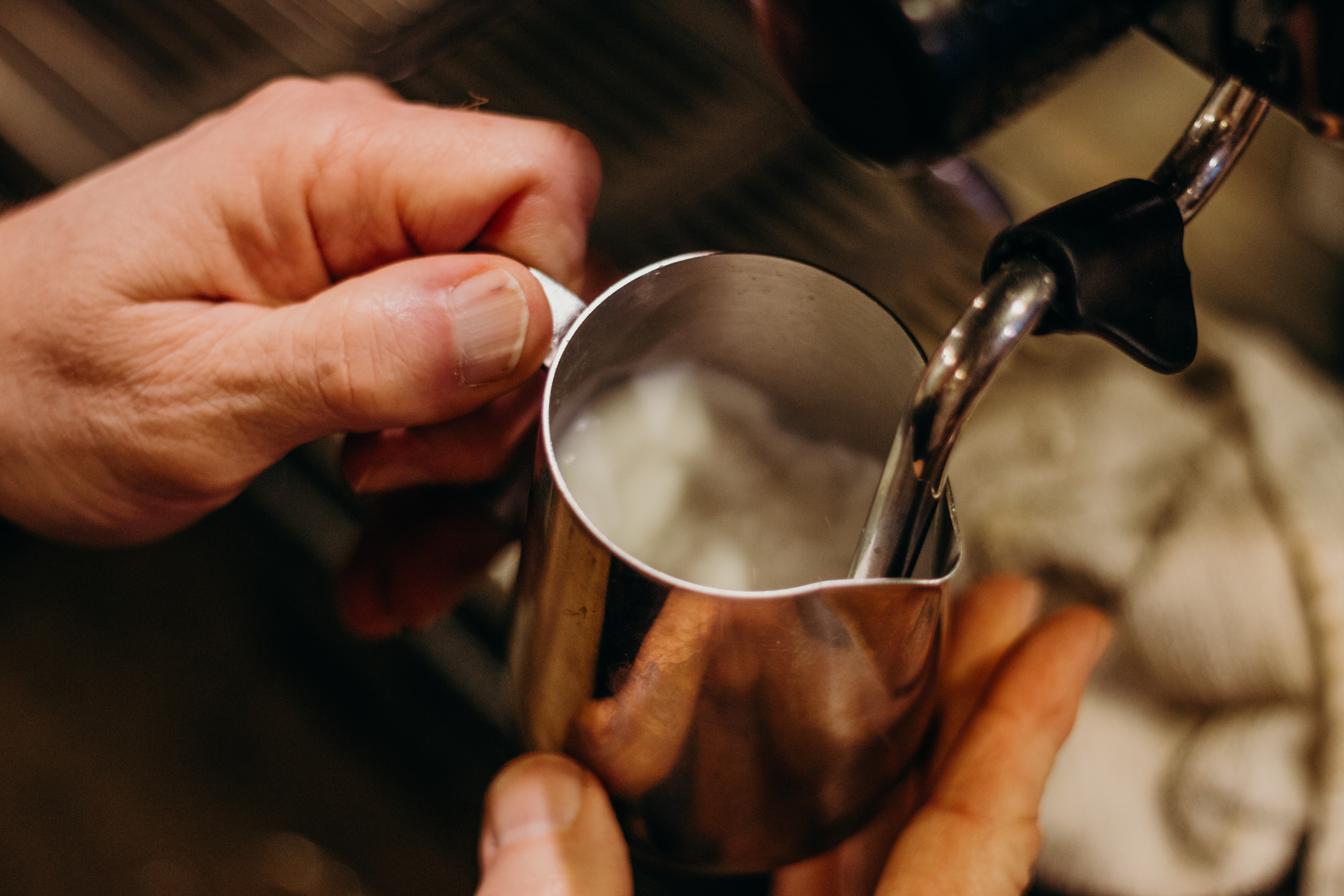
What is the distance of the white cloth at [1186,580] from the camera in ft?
1.53

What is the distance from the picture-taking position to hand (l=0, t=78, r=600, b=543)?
1.22 feet

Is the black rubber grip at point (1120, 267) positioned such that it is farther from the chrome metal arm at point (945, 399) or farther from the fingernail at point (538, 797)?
the fingernail at point (538, 797)

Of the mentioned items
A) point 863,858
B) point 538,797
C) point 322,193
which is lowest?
point 863,858

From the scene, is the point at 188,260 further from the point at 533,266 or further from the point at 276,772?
the point at 276,772

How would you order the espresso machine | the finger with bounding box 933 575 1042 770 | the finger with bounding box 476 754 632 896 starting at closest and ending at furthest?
the espresso machine, the finger with bounding box 476 754 632 896, the finger with bounding box 933 575 1042 770

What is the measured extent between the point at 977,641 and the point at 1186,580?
0.14 m

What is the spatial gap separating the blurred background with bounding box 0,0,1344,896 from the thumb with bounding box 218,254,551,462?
123 mm

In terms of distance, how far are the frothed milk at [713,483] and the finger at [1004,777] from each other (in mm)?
94

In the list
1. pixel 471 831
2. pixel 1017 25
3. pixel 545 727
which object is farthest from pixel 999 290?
pixel 471 831

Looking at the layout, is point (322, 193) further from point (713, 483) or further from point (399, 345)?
point (713, 483)

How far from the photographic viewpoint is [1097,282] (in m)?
0.25

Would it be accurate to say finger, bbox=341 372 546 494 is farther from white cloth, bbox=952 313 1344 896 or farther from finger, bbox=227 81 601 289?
white cloth, bbox=952 313 1344 896

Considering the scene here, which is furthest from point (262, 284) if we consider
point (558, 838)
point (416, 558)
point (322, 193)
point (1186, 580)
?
point (1186, 580)

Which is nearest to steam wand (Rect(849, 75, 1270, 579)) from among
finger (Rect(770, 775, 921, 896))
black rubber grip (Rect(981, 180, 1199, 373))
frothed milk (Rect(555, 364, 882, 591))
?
black rubber grip (Rect(981, 180, 1199, 373))
